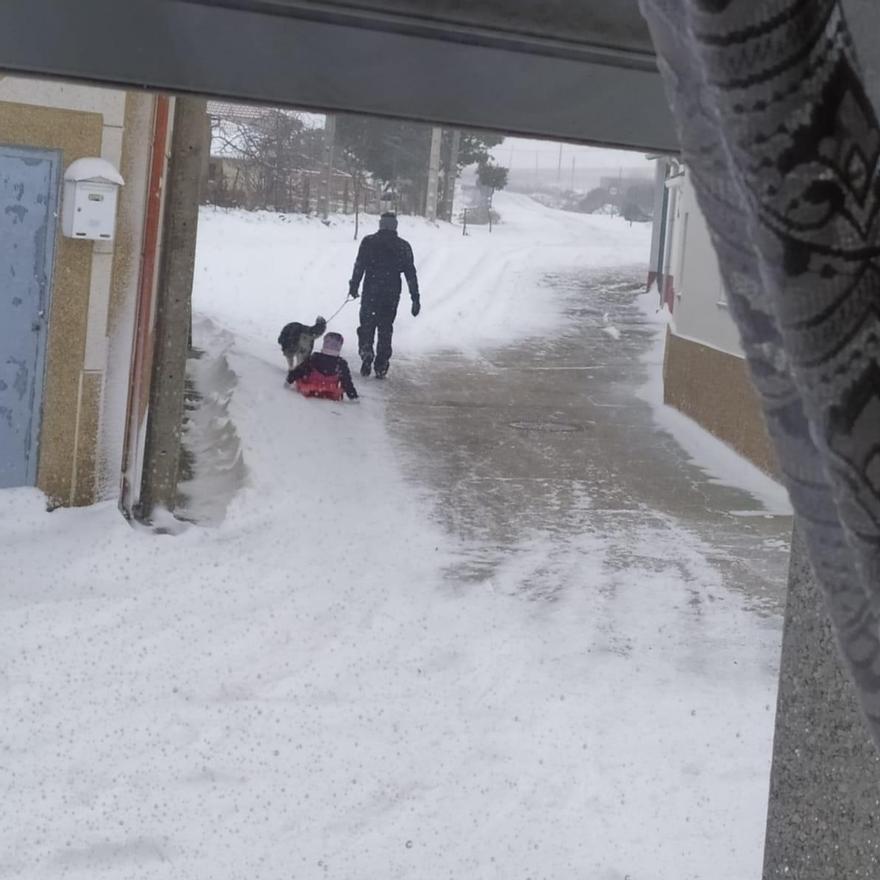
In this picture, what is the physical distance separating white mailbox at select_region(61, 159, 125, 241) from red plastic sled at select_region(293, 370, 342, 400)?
14.9 feet

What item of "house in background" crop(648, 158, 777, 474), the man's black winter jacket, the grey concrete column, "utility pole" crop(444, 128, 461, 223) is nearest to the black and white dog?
the man's black winter jacket

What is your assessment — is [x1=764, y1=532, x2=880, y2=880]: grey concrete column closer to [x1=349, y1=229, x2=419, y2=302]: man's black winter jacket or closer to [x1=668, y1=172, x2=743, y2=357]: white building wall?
[x1=668, y1=172, x2=743, y2=357]: white building wall

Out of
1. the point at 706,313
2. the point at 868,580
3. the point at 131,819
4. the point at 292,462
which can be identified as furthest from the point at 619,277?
the point at 868,580

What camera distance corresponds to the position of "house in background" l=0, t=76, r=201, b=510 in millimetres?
6516

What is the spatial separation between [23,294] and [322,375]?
462 cm

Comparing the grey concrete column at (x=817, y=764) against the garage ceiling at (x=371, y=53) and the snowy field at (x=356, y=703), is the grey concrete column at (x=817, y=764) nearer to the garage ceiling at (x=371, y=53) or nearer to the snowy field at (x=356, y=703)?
the garage ceiling at (x=371, y=53)

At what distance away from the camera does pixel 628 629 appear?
5.77 metres

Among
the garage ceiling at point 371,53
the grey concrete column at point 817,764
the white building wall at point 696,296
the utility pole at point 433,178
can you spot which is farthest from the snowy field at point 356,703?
the utility pole at point 433,178

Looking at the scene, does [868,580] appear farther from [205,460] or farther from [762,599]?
[205,460]

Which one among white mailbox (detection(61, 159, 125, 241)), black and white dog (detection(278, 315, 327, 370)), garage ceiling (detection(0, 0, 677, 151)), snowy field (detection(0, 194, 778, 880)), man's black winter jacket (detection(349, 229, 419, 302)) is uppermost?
man's black winter jacket (detection(349, 229, 419, 302))

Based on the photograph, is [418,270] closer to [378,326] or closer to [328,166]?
[328,166]

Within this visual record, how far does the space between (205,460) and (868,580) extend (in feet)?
27.9

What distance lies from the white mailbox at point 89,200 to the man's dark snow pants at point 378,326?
6806 mm

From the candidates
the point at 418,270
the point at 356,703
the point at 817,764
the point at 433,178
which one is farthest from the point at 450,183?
the point at 817,764
